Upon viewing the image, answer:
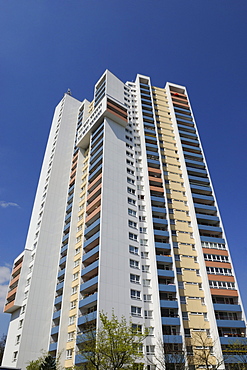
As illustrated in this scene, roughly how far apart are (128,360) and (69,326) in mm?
18555

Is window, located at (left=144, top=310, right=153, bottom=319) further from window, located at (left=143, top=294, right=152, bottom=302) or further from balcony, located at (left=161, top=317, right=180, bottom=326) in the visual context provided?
balcony, located at (left=161, top=317, right=180, bottom=326)

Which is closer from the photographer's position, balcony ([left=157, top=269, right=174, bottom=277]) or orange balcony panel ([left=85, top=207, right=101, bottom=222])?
balcony ([left=157, top=269, right=174, bottom=277])

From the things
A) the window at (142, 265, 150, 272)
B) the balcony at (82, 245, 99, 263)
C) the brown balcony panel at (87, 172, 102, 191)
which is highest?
the brown balcony panel at (87, 172, 102, 191)

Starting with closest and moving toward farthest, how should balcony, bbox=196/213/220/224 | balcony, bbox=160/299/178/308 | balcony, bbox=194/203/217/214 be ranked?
balcony, bbox=160/299/178/308, balcony, bbox=196/213/220/224, balcony, bbox=194/203/217/214

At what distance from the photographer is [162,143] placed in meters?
64.3

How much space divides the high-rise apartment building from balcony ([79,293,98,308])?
13cm

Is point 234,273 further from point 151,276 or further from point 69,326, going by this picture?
point 69,326

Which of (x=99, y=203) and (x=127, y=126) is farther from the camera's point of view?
(x=127, y=126)

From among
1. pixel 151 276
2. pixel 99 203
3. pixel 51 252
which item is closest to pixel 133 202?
pixel 99 203

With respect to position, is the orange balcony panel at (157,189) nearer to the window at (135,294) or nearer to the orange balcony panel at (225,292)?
the orange balcony panel at (225,292)

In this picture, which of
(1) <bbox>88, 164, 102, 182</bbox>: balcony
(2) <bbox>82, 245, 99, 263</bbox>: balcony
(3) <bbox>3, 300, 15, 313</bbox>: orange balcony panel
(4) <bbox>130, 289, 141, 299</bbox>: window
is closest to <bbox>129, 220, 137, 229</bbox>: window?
(2) <bbox>82, 245, 99, 263</bbox>: balcony

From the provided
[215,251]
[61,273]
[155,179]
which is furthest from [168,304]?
[155,179]

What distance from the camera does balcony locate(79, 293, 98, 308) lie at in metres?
37.7

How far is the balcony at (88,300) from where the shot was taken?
37.7 metres
